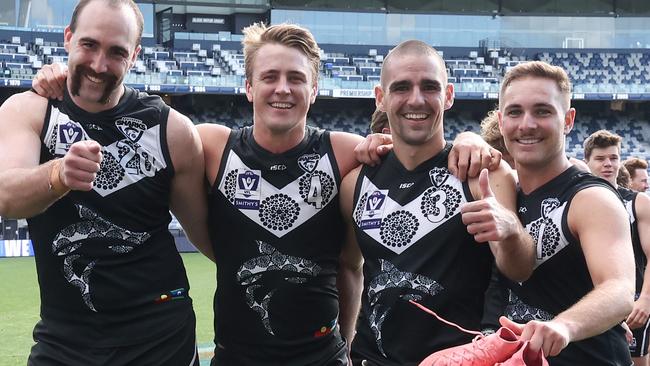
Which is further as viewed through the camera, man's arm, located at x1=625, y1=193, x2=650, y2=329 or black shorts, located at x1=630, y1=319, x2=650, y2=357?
black shorts, located at x1=630, y1=319, x2=650, y2=357

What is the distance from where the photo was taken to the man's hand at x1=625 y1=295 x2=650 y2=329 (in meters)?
5.78

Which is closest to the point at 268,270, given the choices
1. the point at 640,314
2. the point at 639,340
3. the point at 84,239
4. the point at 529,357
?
the point at 84,239

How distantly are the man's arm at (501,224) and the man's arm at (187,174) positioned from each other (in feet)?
4.46

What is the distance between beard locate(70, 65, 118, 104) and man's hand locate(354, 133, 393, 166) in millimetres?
1219

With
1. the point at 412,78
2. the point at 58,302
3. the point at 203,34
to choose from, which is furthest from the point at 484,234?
the point at 203,34

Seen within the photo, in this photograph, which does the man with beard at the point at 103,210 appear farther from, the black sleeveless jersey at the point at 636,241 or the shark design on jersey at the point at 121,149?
the black sleeveless jersey at the point at 636,241

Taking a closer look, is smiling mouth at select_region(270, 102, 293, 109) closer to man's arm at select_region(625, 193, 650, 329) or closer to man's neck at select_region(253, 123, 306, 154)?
man's neck at select_region(253, 123, 306, 154)

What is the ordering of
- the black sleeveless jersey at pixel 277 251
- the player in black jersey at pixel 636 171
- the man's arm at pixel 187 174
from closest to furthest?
the man's arm at pixel 187 174 → the black sleeveless jersey at pixel 277 251 → the player in black jersey at pixel 636 171

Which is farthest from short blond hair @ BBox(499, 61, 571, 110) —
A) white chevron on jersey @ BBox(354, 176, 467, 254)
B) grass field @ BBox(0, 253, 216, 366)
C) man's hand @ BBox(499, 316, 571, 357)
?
grass field @ BBox(0, 253, 216, 366)

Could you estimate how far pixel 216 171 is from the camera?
4.12 metres

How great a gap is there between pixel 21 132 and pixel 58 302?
2.64 feet

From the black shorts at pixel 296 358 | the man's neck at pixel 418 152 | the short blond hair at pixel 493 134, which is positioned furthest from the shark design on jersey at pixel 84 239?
the short blond hair at pixel 493 134

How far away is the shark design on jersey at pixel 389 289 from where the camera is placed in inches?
141

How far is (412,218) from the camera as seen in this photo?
369cm
